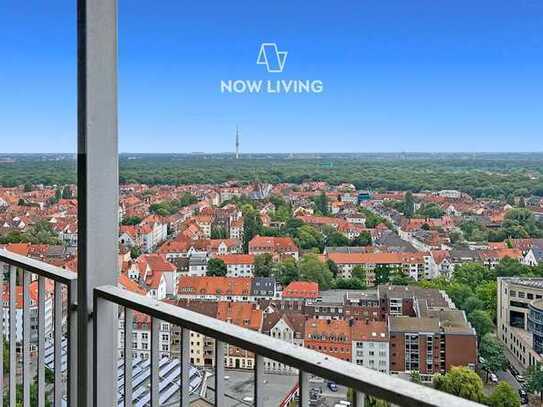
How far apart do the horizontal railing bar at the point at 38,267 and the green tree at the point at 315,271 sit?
0.59m

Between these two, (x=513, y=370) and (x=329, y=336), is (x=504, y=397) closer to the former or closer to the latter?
(x=513, y=370)

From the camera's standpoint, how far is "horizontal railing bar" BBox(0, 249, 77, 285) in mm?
1469

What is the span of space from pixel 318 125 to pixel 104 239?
0.65m

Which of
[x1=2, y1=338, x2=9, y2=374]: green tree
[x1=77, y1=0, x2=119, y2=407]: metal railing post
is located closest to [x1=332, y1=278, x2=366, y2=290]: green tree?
[x1=77, y1=0, x2=119, y2=407]: metal railing post

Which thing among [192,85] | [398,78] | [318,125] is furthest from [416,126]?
[192,85]

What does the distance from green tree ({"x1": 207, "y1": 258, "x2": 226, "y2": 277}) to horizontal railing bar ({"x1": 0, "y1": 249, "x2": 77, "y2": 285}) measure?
347 millimetres

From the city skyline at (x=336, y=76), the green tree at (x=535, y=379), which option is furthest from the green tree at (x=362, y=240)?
the green tree at (x=535, y=379)

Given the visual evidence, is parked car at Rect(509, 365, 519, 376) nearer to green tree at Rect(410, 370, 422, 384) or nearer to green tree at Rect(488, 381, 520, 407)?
green tree at Rect(488, 381, 520, 407)

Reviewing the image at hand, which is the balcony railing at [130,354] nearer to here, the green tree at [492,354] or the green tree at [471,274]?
the green tree at [492,354]

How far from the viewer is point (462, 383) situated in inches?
39.8

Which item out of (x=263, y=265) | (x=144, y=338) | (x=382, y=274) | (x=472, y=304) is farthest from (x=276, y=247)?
(x=472, y=304)

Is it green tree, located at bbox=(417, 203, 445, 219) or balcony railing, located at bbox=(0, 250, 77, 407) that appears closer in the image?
green tree, located at bbox=(417, 203, 445, 219)

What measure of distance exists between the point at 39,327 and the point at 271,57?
1.03 metres

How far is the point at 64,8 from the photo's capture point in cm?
197
